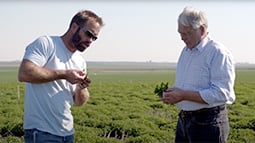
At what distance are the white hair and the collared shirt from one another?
6.8 inches

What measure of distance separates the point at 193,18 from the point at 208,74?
0.44 meters

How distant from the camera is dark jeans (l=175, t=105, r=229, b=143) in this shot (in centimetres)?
331

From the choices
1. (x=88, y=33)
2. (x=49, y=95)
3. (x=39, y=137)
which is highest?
(x=88, y=33)

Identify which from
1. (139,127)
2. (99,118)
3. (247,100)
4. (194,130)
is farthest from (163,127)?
(247,100)

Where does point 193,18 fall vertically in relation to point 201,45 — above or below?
above

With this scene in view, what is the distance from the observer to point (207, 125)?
3.32 meters

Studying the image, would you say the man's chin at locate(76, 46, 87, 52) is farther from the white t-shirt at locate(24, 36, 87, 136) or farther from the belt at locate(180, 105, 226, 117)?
the belt at locate(180, 105, 226, 117)

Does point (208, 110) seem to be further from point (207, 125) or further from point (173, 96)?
point (173, 96)

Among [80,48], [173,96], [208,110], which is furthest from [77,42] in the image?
[208,110]

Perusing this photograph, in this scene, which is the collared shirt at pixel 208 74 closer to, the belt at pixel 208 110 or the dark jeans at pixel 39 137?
the belt at pixel 208 110

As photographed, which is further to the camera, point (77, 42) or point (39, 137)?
point (77, 42)

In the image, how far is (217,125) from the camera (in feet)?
10.9

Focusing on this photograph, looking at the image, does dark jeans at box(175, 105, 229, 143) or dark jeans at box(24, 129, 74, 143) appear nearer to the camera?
dark jeans at box(24, 129, 74, 143)

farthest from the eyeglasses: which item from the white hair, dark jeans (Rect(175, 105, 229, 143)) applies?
dark jeans (Rect(175, 105, 229, 143))
